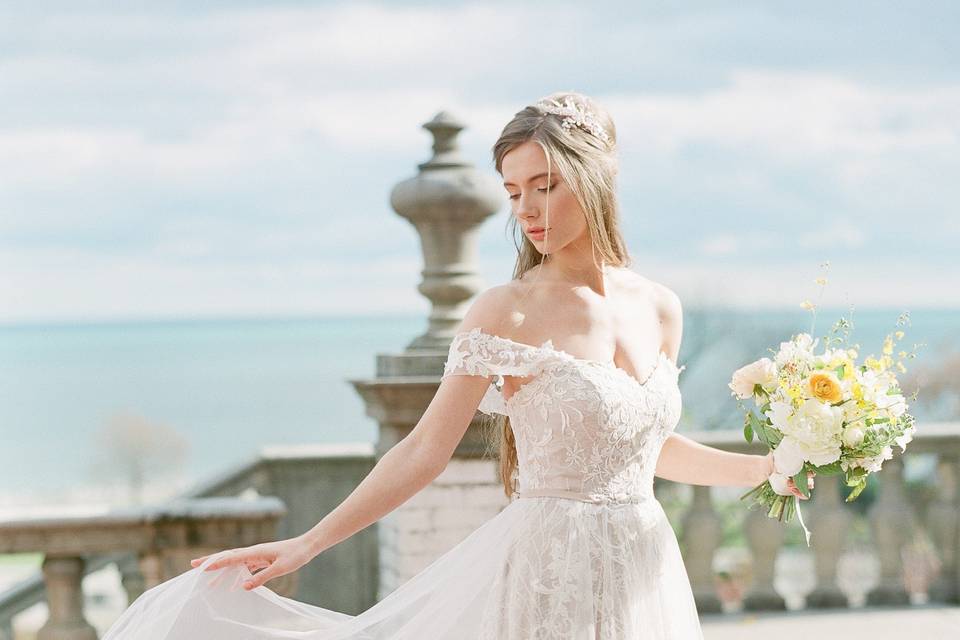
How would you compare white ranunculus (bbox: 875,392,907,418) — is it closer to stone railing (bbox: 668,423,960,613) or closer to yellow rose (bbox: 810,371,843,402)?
yellow rose (bbox: 810,371,843,402)

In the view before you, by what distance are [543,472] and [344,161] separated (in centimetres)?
5907

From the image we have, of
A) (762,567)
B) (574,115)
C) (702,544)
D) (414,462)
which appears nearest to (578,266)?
(574,115)

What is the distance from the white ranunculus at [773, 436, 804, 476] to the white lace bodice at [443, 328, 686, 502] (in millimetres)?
253

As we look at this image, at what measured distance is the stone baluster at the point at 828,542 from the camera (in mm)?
5789

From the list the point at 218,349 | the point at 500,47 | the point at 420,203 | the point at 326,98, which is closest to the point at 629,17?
the point at 500,47

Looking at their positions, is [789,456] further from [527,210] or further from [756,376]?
[527,210]

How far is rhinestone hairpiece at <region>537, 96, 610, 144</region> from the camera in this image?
9.05 feet

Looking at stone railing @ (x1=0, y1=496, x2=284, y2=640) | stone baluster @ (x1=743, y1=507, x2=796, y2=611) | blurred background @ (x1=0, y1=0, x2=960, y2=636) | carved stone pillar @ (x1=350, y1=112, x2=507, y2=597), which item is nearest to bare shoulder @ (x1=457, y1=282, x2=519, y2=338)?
stone railing @ (x1=0, y1=496, x2=284, y2=640)

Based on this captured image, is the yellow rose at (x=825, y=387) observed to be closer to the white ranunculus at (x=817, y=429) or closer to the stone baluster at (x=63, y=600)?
the white ranunculus at (x=817, y=429)

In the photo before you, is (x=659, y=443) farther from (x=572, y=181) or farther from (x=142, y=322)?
(x=142, y=322)

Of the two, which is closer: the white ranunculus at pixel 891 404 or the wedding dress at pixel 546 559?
the wedding dress at pixel 546 559

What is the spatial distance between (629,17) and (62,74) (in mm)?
23299

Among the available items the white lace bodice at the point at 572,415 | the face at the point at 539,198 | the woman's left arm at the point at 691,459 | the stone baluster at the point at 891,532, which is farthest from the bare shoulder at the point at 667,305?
the stone baluster at the point at 891,532

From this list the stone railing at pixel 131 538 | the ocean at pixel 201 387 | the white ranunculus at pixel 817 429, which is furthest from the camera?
the ocean at pixel 201 387
